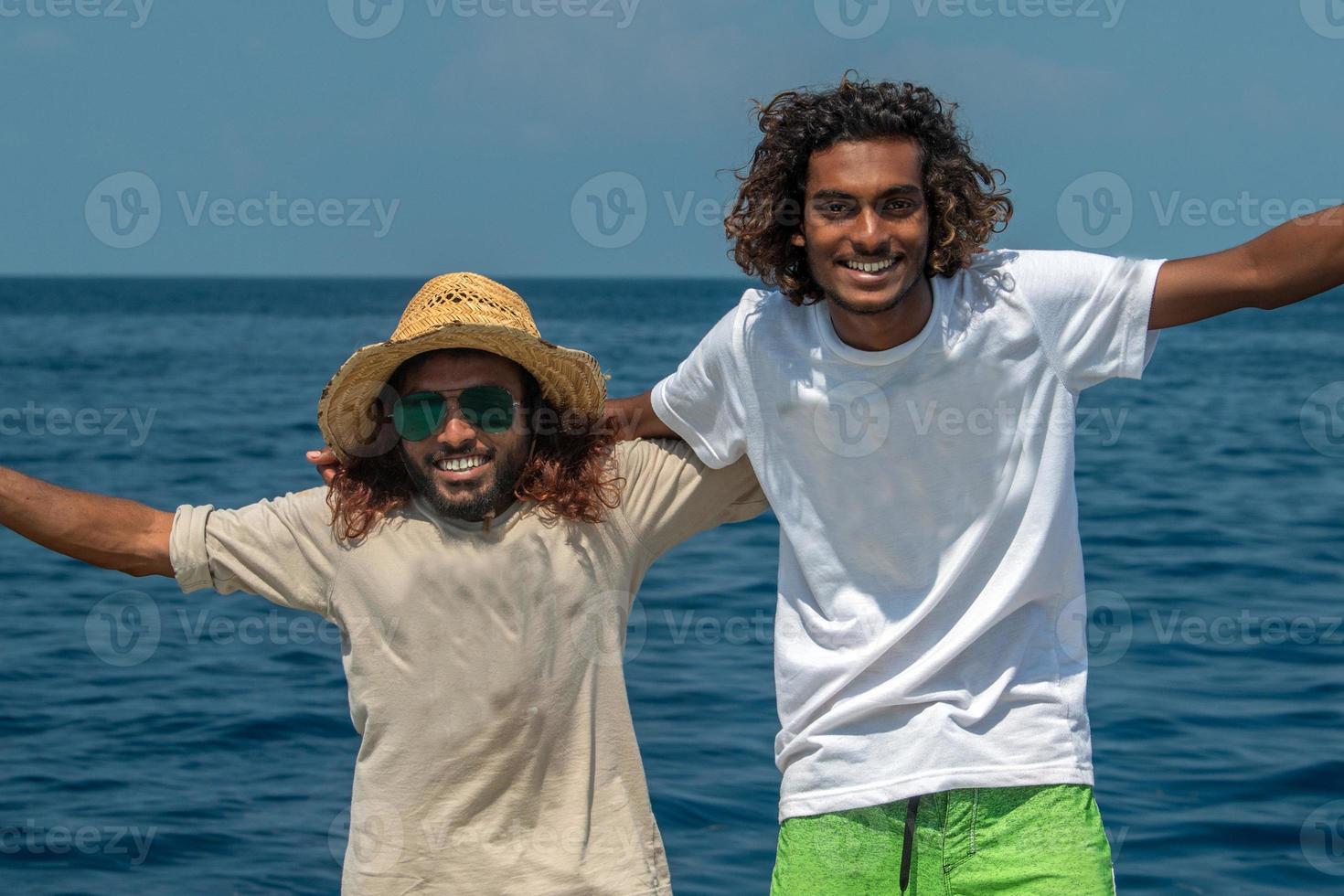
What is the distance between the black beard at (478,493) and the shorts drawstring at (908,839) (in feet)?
3.38

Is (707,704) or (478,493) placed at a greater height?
(478,493)

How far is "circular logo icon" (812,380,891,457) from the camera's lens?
10.4 ft

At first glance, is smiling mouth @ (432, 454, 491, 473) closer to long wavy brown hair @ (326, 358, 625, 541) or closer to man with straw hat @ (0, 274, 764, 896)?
man with straw hat @ (0, 274, 764, 896)

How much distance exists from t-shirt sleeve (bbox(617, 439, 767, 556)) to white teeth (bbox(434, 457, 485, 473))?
12.3 inches

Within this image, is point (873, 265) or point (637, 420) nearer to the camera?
point (873, 265)

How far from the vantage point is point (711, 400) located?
340 centimetres

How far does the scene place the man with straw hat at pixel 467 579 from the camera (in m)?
3.36

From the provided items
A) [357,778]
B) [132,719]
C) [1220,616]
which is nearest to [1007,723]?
[357,778]

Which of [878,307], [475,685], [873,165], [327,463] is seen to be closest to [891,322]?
[878,307]

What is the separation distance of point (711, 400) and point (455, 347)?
54 cm

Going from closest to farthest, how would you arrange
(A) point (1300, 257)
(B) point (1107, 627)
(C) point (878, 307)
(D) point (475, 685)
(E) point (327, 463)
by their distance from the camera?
1. (A) point (1300, 257)
2. (C) point (878, 307)
3. (D) point (475, 685)
4. (E) point (327, 463)
5. (B) point (1107, 627)

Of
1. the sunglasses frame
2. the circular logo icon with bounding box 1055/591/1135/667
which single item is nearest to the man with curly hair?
the sunglasses frame

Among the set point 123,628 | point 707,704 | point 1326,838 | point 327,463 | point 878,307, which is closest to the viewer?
point 878,307

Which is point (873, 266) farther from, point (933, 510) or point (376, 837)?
point (376, 837)
